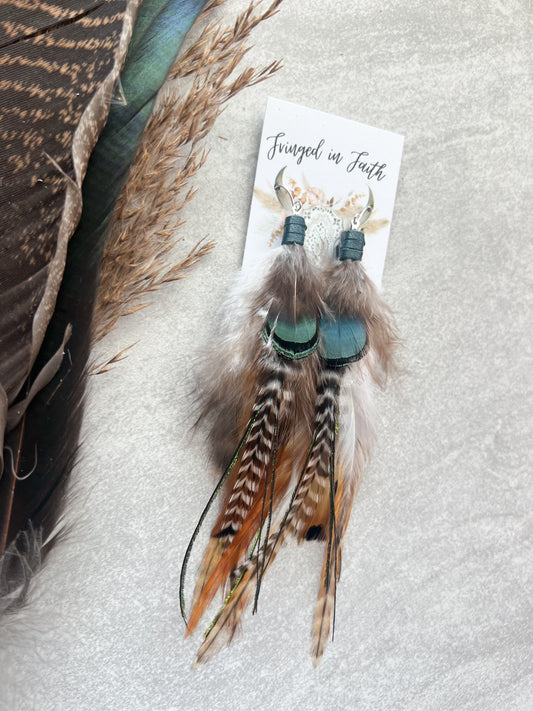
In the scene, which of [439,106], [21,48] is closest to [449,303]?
[439,106]

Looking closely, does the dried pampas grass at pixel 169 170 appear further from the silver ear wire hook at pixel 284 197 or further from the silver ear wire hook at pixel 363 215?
the silver ear wire hook at pixel 363 215

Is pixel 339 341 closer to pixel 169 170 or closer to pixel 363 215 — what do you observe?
pixel 363 215

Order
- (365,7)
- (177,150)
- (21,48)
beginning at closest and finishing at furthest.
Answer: (21,48) < (177,150) < (365,7)

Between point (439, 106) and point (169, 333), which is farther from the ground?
point (439, 106)

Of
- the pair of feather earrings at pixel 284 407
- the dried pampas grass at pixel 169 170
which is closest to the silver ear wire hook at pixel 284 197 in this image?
the pair of feather earrings at pixel 284 407

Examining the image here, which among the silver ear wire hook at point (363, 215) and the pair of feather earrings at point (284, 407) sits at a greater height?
the silver ear wire hook at point (363, 215)

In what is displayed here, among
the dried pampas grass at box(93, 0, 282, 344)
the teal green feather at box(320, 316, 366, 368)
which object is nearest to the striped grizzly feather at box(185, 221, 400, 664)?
the teal green feather at box(320, 316, 366, 368)

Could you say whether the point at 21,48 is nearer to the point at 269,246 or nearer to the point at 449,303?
the point at 269,246

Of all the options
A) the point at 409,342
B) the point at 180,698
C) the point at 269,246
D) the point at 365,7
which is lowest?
the point at 180,698
